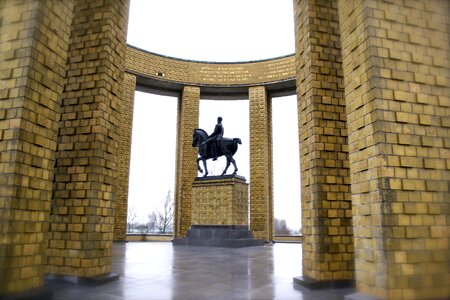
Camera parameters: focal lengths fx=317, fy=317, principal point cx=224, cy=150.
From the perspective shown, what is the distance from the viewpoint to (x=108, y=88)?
4.47 m

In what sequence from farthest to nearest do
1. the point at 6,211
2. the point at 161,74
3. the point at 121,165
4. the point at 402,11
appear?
the point at 161,74 → the point at 121,165 → the point at 402,11 → the point at 6,211

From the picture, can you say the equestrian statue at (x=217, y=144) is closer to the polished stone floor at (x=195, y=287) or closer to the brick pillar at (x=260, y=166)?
the brick pillar at (x=260, y=166)

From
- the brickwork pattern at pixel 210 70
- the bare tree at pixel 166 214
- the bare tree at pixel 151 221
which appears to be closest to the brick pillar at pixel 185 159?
the brickwork pattern at pixel 210 70

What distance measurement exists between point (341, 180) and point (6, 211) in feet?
11.9

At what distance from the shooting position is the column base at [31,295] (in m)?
2.66

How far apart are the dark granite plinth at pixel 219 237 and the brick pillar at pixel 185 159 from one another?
2893 mm

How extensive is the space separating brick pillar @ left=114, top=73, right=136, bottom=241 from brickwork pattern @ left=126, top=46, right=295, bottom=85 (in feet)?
3.58

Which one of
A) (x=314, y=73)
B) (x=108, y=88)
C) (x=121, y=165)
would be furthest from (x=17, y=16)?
(x=121, y=165)

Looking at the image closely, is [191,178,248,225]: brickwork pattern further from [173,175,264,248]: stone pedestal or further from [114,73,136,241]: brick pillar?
[114,73,136,241]: brick pillar

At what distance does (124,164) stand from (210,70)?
20.2 feet

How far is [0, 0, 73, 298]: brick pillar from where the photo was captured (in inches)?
109

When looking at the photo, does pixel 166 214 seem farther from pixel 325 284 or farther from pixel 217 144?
pixel 325 284

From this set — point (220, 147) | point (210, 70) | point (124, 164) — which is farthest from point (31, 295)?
point (210, 70)

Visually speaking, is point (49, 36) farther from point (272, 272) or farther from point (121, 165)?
point (121, 165)
